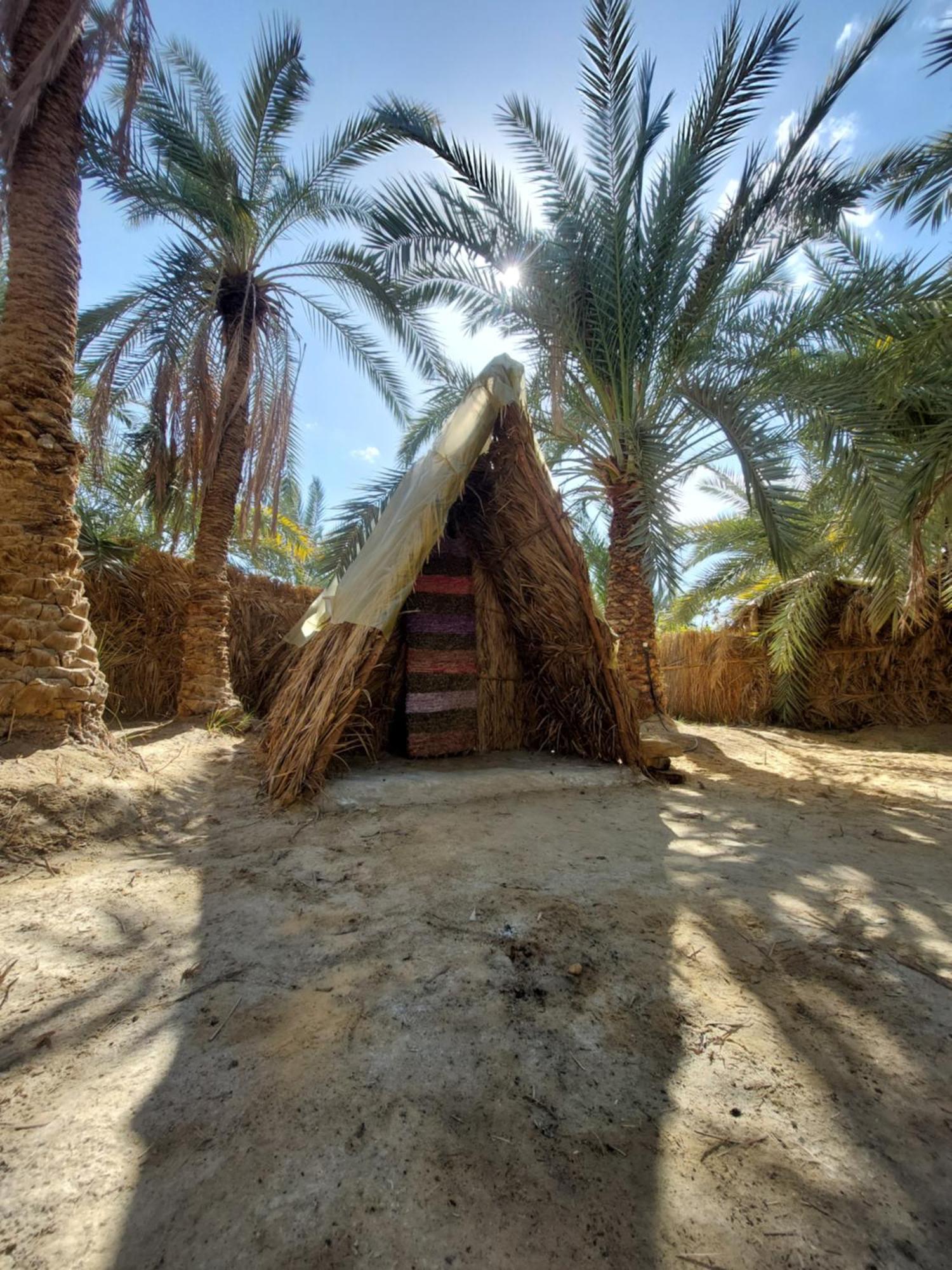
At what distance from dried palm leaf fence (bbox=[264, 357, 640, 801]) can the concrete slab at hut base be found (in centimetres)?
16

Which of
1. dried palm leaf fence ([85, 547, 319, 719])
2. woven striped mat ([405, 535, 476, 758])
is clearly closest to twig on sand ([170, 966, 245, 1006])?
woven striped mat ([405, 535, 476, 758])

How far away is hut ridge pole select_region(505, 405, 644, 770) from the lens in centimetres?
348

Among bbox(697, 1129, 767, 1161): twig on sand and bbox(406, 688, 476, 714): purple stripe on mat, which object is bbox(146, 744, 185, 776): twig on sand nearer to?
bbox(406, 688, 476, 714): purple stripe on mat

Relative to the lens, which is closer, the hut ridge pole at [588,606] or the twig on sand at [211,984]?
the twig on sand at [211,984]

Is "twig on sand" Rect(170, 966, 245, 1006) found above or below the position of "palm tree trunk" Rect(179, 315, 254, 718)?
below

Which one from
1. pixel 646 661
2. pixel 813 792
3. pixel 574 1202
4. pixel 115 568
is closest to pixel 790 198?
pixel 646 661

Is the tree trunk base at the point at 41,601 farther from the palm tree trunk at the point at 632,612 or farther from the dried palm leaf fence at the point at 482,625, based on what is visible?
the palm tree trunk at the point at 632,612

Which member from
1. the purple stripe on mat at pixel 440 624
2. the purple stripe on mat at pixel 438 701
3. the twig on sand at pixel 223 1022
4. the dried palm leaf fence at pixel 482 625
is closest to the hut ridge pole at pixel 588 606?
the dried palm leaf fence at pixel 482 625

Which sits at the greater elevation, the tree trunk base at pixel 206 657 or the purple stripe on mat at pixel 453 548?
the purple stripe on mat at pixel 453 548

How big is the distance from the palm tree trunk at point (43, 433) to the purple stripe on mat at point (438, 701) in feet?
6.00

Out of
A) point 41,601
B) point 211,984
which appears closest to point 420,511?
point 41,601

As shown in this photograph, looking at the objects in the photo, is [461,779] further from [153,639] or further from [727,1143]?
[153,639]

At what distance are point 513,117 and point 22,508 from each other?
212 inches

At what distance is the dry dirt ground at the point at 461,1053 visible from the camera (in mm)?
667
